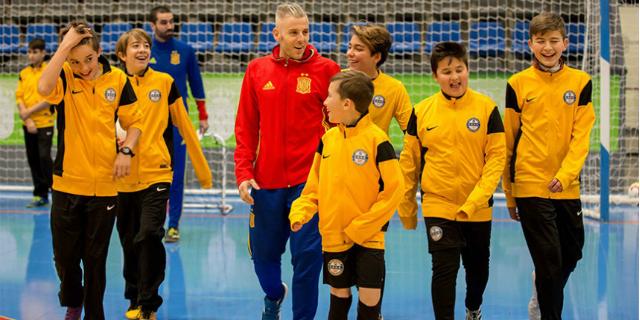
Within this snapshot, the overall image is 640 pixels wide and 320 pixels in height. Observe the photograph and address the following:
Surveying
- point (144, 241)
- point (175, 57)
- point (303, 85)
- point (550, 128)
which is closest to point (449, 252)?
point (550, 128)

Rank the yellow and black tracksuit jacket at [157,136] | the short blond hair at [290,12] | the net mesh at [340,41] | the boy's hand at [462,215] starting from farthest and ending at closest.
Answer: the net mesh at [340,41] < the yellow and black tracksuit jacket at [157,136] < the short blond hair at [290,12] < the boy's hand at [462,215]

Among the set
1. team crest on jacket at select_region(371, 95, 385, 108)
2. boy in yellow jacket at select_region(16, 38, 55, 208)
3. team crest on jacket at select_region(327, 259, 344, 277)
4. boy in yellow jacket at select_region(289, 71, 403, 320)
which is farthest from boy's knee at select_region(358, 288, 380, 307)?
boy in yellow jacket at select_region(16, 38, 55, 208)

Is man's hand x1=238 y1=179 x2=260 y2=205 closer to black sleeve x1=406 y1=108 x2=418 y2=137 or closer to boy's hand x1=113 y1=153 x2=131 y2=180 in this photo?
boy's hand x1=113 y1=153 x2=131 y2=180

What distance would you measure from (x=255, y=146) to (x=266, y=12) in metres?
8.62

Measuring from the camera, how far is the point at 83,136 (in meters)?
4.16

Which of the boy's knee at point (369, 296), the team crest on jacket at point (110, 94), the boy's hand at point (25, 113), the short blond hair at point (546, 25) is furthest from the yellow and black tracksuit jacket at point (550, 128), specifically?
the boy's hand at point (25, 113)

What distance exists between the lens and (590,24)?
988 cm

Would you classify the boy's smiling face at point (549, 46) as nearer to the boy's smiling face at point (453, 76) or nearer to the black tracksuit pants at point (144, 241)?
the boy's smiling face at point (453, 76)

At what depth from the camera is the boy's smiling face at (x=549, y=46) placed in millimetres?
4160

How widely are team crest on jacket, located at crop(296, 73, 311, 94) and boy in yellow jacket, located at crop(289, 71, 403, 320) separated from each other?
0.42 meters

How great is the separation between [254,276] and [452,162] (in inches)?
107

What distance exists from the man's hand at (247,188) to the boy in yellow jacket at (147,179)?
1137mm

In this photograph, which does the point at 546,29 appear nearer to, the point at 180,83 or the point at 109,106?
the point at 109,106

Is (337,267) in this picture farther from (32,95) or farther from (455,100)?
(32,95)
